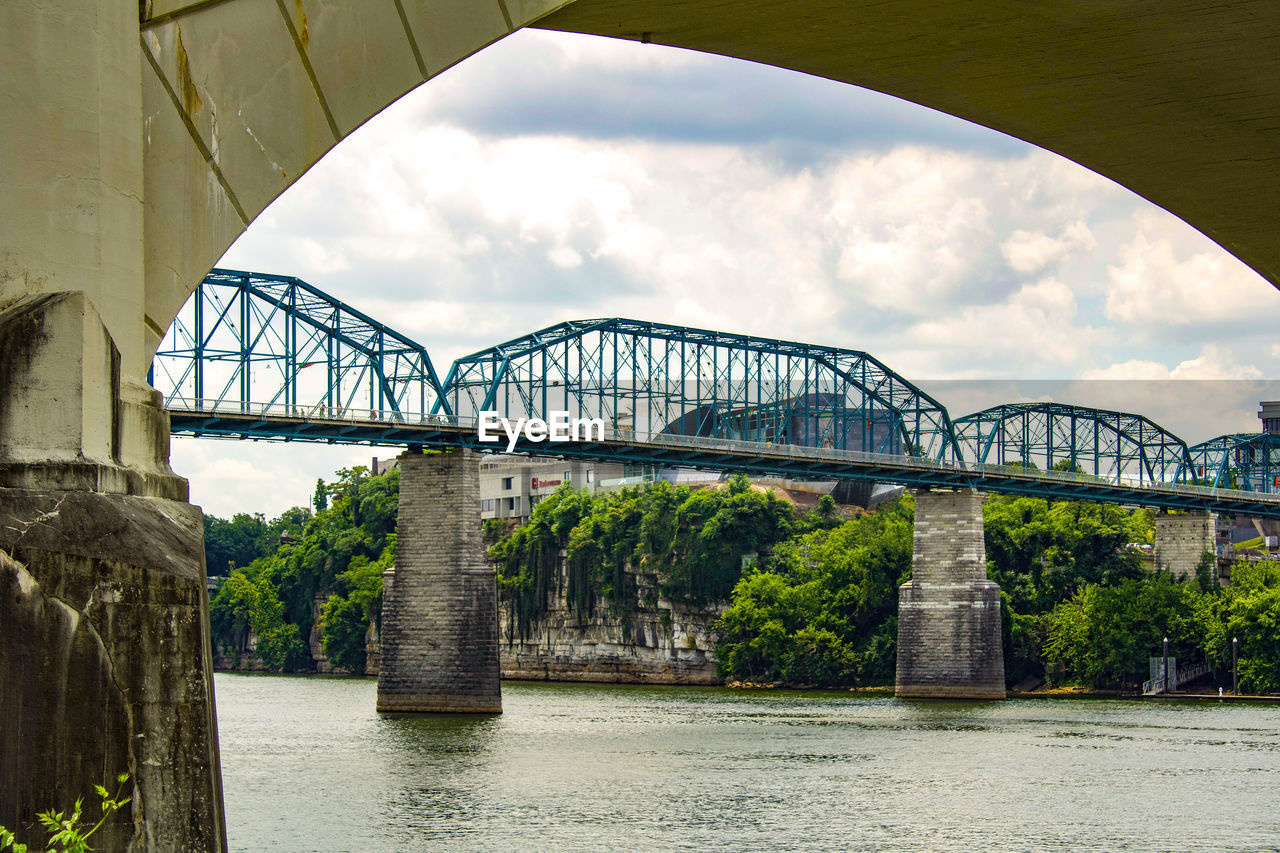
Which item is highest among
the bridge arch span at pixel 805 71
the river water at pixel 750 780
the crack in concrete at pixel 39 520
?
the bridge arch span at pixel 805 71

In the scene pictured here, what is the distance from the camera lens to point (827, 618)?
71125mm

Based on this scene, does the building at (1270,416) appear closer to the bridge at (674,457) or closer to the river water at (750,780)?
the bridge at (674,457)

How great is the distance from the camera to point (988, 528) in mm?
73375

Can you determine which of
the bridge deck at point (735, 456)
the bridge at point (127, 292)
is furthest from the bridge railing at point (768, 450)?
the bridge at point (127, 292)

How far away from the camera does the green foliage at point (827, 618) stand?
7038 centimetres

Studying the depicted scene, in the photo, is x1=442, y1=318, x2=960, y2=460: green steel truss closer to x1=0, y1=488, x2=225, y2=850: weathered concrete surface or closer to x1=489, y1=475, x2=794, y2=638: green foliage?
x1=489, y1=475, x2=794, y2=638: green foliage

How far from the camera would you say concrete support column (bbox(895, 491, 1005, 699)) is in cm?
5981

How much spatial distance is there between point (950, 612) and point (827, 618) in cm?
1131

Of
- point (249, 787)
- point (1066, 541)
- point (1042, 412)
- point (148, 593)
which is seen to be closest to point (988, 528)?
point (1066, 541)

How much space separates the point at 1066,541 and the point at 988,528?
140 inches

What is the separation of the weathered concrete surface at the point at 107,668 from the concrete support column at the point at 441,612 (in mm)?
45370

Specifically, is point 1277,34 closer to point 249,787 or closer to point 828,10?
point 828,10

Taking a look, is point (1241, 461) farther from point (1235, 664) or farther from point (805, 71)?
point (805, 71)

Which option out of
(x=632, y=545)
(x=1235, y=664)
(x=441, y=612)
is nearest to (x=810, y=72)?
(x=441, y=612)
